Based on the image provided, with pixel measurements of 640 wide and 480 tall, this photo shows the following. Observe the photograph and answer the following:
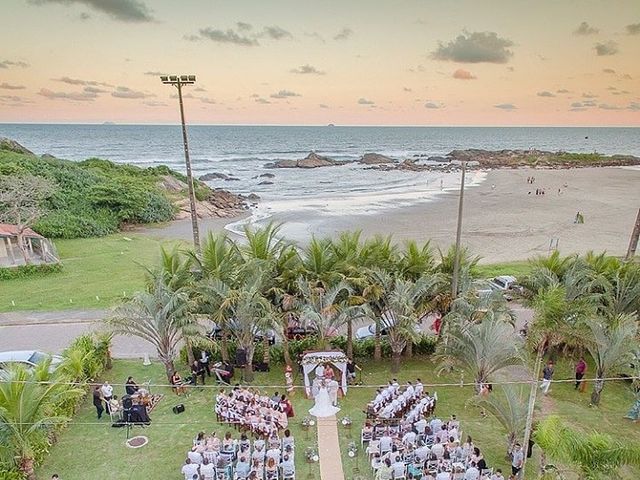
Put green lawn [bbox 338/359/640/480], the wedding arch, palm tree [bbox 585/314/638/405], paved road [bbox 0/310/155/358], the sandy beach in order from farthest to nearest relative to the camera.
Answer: the sandy beach
paved road [bbox 0/310/155/358]
the wedding arch
palm tree [bbox 585/314/638/405]
green lawn [bbox 338/359/640/480]

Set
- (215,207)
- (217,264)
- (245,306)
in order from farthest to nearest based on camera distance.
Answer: (215,207)
(217,264)
(245,306)

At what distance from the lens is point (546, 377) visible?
17.3m

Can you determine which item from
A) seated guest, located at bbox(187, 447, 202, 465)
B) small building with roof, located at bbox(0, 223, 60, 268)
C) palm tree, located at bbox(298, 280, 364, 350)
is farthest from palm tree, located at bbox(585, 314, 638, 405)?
small building with roof, located at bbox(0, 223, 60, 268)

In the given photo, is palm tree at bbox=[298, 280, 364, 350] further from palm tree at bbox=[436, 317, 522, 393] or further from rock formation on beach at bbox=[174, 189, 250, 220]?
rock formation on beach at bbox=[174, 189, 250, 220]

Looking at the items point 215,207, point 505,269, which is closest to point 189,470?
point 505,269

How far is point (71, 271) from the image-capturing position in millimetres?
30594

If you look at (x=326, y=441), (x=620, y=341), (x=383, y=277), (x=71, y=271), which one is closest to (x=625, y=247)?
(x=620, y=341)

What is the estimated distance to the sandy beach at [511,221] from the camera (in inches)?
1485

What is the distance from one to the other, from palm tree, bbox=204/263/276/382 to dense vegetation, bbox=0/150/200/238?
28699 mm

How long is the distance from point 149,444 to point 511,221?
1580 inches

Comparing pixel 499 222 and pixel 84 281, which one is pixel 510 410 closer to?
pixel 84 281

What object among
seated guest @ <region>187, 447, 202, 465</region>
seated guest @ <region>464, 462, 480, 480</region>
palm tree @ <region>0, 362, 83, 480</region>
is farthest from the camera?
seated guest @ <region>187, 447, 202, 465</region>

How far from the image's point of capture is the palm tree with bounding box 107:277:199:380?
1591 cm

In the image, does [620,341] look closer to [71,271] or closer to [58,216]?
[71,271]
